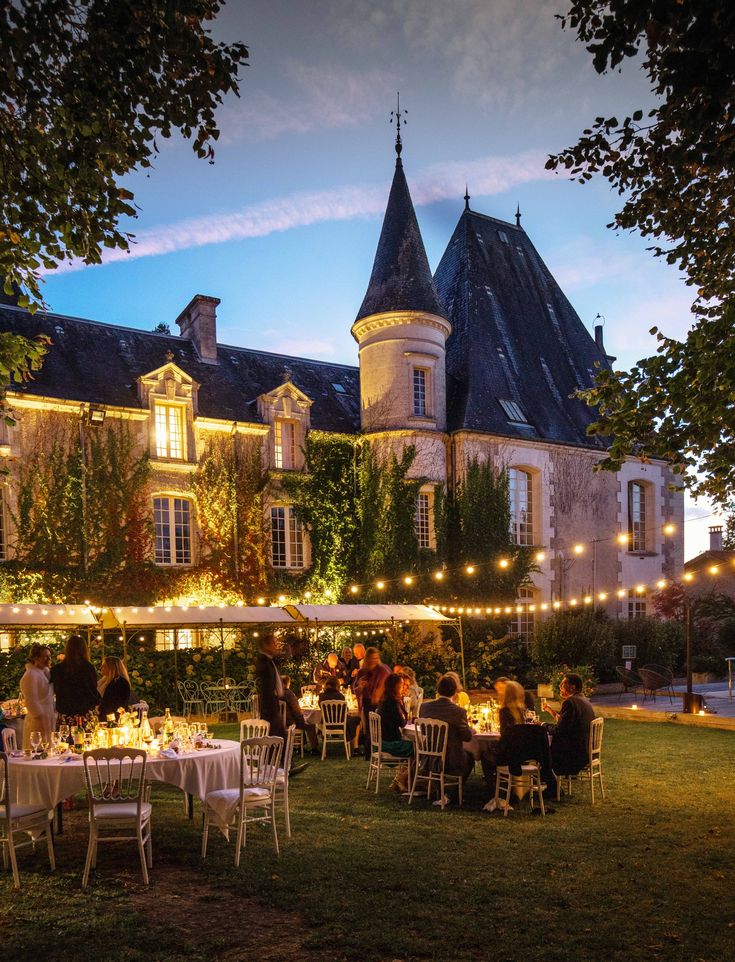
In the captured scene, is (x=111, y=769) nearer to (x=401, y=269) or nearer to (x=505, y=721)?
(x=505, y=721)

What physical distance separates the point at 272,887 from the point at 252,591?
13168 mm

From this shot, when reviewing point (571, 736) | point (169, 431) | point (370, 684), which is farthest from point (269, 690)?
point (169, 431)

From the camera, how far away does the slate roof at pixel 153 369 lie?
1812 cm

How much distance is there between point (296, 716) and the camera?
1115 cm

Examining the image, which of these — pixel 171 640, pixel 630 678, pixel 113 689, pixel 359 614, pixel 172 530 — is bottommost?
pixel 630 678

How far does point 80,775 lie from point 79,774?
0.04 feet

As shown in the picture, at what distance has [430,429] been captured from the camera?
21.0 metres

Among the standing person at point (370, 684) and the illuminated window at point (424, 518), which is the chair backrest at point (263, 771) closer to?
the standing person at point (370, 684)

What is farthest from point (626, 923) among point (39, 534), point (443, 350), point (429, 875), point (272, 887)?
point (443, 350)

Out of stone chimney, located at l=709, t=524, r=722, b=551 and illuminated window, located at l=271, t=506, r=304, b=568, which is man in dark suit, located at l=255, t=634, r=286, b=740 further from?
stone chimney, located at l=709, t=524, r=722, b=551

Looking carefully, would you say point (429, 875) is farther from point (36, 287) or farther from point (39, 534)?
point (39, 534)

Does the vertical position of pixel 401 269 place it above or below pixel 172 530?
above

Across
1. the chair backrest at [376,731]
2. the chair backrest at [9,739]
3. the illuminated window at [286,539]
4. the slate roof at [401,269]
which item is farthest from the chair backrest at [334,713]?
the slate roof at [401,269]

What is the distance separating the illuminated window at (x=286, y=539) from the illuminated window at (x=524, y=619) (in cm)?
622
